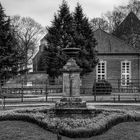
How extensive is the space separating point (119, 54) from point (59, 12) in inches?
375

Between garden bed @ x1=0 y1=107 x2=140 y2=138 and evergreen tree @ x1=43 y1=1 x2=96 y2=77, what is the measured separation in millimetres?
19149

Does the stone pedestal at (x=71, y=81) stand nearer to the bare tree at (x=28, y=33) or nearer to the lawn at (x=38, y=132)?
the lawn at (x=38, y=132)

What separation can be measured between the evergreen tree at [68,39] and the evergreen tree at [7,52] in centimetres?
491

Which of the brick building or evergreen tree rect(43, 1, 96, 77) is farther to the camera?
the brick building

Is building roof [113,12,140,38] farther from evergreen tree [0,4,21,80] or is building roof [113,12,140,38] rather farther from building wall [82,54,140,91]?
evergreen tree [0,4,21,80]

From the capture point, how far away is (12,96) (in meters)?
26.3

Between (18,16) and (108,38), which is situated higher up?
(18,16)

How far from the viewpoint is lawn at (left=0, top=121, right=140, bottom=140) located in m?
8.98

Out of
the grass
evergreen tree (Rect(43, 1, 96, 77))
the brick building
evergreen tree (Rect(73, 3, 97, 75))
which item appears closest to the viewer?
the grass

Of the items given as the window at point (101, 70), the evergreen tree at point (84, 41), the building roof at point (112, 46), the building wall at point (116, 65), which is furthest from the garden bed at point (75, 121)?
the building roof at point (112, 46)

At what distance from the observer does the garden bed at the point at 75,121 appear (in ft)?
30.4

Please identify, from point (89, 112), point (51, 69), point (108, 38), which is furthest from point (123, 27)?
point (89, 112)

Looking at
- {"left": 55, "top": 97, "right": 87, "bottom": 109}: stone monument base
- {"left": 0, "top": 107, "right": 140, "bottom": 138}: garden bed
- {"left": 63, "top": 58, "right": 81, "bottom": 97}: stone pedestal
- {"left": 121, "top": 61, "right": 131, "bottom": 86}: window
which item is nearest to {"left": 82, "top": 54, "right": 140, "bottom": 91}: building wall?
{"left": 121, "top": 61, "right": 131, "bottom": 86}: window

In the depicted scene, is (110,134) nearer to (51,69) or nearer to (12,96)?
(12,96)
